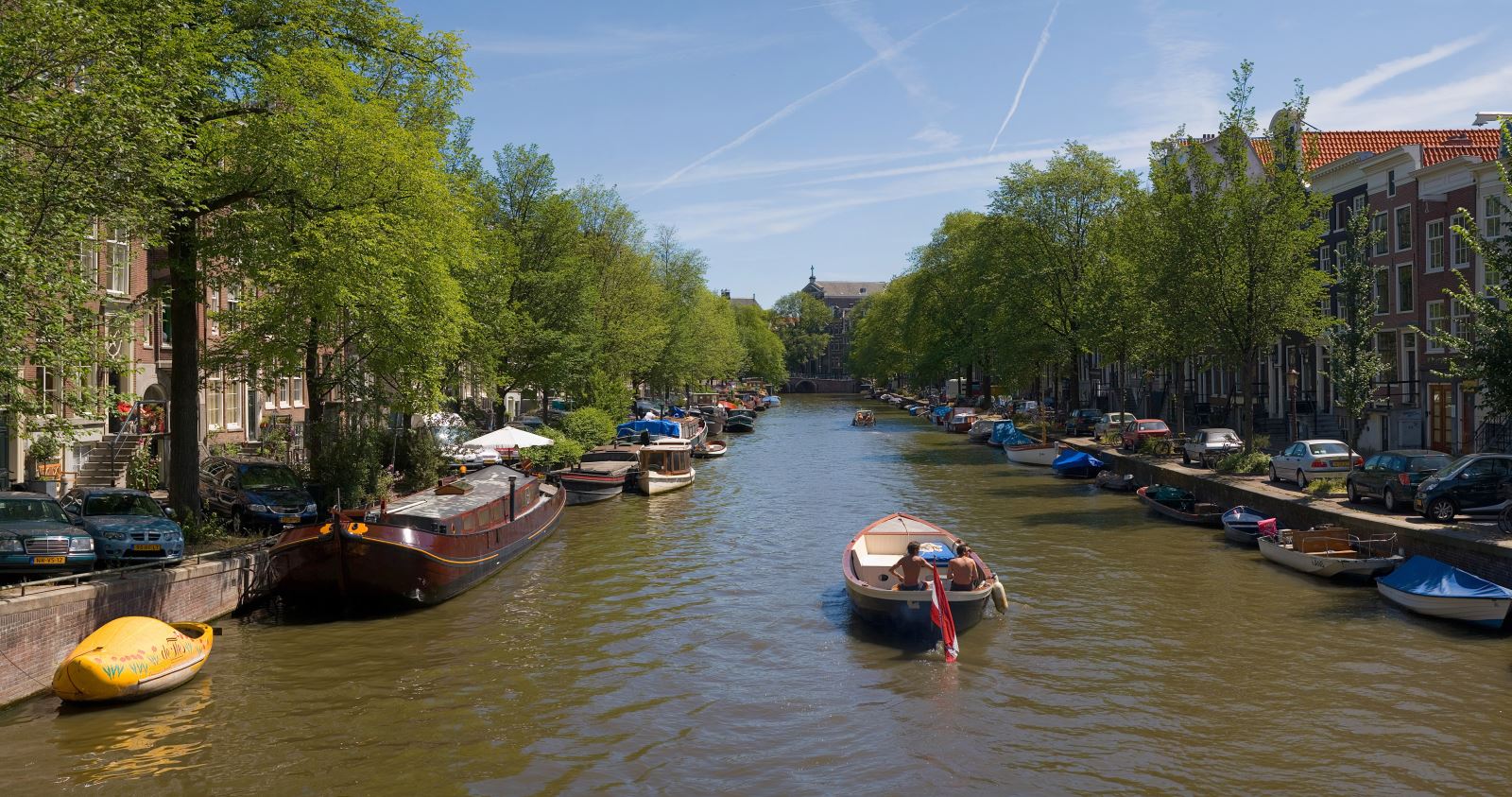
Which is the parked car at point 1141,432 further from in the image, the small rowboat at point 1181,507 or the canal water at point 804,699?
the canal water at point 804,699

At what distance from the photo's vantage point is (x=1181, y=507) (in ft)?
113

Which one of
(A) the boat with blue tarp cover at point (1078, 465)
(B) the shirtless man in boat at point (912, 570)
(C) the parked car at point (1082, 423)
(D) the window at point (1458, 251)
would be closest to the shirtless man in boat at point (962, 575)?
(B) the shirtless man in boat at point (912, 570)

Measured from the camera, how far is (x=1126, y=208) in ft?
186

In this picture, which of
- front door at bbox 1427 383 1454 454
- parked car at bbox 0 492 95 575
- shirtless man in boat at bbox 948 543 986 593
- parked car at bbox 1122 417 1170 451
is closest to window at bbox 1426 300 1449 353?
front door at bbox 1427 383 1454 454

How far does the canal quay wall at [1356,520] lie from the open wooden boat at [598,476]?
21.5 m

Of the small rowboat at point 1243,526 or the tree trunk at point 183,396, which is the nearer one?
the tree trunk at point 183,396

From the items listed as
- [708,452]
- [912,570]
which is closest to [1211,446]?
[912,570]

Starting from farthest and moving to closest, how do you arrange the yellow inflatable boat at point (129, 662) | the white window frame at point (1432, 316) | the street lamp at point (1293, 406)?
the street lamp at point (1293, 406)
the white window frame at point (1432, 316)
the yellow inflatable boat at point (129, 662)

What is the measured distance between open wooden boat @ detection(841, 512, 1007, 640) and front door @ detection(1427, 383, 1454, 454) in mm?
25607

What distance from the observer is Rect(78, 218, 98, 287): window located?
18.0 m

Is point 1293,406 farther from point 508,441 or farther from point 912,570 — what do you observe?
point 508,441

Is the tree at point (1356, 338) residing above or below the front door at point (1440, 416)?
above

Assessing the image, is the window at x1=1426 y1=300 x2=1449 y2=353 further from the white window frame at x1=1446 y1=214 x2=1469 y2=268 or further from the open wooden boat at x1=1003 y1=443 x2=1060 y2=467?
the open wooden boat at x1=1003 y1=443 x2=1060 y2=467

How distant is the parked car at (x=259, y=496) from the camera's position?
85.4 feet
